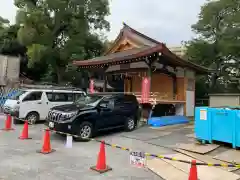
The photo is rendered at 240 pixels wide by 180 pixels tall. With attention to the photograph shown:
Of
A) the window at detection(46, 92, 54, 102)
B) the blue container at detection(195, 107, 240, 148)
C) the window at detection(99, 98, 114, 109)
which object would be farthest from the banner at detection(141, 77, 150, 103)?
the window at detection(46, 92, 54, 102)

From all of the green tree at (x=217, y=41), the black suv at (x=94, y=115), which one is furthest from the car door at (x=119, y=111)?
the green tree at (x=217, y=41)

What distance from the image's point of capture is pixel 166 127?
465 inches

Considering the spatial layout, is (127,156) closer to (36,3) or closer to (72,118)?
(72,118)

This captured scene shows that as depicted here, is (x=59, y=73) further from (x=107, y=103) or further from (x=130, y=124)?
(x=107, y=103)

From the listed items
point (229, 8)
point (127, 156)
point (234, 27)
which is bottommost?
point (127, 156)

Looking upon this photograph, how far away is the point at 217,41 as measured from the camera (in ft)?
70.4

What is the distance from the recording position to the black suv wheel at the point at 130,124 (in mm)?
10414

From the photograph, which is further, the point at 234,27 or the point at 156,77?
the point at 234,27

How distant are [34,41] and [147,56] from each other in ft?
42.4

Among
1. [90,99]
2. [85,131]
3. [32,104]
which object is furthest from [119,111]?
[32,104]

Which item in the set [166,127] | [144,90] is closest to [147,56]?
[144,90]

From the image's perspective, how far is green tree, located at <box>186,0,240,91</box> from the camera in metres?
20.5

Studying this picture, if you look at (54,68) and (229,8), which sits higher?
(229,8)

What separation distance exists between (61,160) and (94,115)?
284 centimetres
